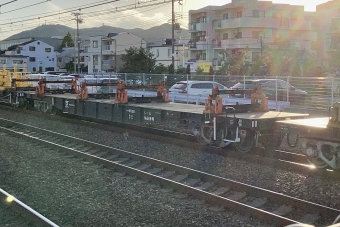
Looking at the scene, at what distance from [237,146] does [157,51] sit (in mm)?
57947

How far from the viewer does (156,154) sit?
38.3 ft

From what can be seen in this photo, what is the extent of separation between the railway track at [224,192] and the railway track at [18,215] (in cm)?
252

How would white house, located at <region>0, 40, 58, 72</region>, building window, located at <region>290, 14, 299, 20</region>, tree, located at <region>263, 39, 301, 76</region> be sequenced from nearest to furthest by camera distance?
tree, located at <region>263, 39, 301, 76</region>
building window, located at <region>290, 14, 299, 20</region>
white house, located at <region>0, 40, 58, 72</region>

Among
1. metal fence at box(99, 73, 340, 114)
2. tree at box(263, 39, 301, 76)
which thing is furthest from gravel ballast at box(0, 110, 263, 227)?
tree at box(263, 39, 301, 76)

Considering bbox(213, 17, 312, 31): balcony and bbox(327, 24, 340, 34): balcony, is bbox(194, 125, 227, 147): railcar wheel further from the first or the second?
bbox(327, 24, 340, 34): balcony

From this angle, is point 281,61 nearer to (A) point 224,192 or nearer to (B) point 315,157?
(B) point 315,157

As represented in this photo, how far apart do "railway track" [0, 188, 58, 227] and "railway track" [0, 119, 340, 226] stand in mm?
2524

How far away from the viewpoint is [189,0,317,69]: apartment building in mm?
51875

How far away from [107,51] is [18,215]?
6878cm

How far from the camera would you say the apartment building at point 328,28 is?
5312 cm

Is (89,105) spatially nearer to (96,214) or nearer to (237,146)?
(237,146)

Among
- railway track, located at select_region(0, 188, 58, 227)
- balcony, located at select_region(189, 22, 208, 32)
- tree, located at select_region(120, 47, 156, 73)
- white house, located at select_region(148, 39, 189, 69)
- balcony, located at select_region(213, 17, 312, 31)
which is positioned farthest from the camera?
white house, located at select_region(148, 39, 189, 69)

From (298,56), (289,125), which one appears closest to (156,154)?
(289,125)

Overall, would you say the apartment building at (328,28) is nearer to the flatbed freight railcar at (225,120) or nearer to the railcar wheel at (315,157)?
the flatbed freight railcar at (225,120)
